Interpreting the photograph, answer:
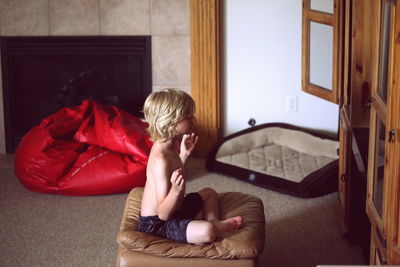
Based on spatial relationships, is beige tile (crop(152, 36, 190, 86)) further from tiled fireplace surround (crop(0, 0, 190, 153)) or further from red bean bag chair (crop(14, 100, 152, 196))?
red bean bag chair (crop(14, 100, 152, 196))

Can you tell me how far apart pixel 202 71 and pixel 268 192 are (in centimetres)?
101

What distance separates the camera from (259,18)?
4379 mm

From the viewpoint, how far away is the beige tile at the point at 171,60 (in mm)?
4461

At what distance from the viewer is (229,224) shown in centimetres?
267

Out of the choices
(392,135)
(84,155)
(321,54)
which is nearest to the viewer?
(392,135)

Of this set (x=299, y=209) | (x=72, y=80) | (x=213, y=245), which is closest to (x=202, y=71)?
(x=72, y=80)

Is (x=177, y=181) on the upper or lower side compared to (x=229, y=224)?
upper

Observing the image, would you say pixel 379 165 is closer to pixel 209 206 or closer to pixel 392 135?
pixel 392 135

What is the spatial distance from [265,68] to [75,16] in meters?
1.32

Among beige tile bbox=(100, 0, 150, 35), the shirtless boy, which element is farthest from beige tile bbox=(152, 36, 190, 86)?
the shirtless boy

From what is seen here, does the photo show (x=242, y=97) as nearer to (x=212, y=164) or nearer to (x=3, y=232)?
(x=212, y=164)

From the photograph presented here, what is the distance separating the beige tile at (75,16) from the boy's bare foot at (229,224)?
7.38 feet

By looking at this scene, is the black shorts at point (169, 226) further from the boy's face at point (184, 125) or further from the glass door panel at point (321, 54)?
the glass door panel at point (321, 54)

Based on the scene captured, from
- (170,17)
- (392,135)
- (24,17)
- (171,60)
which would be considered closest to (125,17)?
(170,17)
